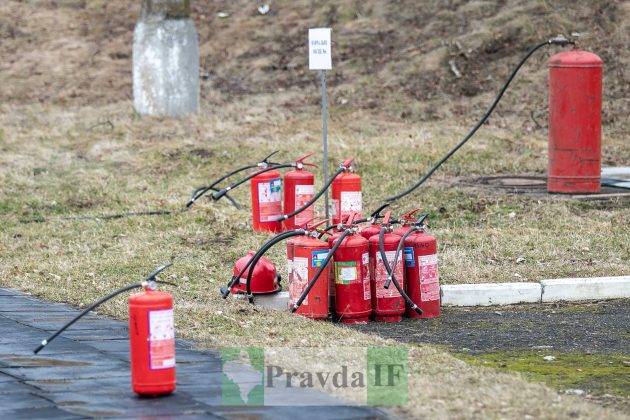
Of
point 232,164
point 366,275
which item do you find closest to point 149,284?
point 366,275

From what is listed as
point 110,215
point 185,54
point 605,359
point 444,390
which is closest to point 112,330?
point 444,390

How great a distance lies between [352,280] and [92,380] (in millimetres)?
2341

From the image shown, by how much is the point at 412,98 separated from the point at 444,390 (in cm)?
1183

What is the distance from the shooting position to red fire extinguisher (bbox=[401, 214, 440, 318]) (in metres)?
8.38

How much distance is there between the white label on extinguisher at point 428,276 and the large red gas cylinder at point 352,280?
1.23ft

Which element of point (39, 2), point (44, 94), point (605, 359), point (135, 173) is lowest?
point (605, 359)

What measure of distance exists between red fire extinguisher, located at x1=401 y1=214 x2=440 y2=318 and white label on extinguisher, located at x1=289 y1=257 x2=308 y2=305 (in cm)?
72

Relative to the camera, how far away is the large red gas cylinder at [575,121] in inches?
480

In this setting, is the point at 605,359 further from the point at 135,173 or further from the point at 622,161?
the point at 135,173

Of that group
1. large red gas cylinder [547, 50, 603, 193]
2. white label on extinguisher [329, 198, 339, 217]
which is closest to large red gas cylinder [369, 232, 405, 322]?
white label on extinguisher [329, 198, 339, 217]

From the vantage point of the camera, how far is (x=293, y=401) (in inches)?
234

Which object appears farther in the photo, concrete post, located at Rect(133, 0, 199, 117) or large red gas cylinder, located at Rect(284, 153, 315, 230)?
concrete post, located at Rect(133, 0, 199, 117)

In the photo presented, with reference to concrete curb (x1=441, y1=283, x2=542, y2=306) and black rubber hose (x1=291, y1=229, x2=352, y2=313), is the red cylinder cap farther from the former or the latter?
black rubber hose (x1=291, y1=229, x2=352, y2=313)

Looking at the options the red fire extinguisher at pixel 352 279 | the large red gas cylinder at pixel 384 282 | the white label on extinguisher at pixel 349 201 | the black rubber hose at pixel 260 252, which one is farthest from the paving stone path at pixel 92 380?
the white label on extinguisher at pixel 349 201
